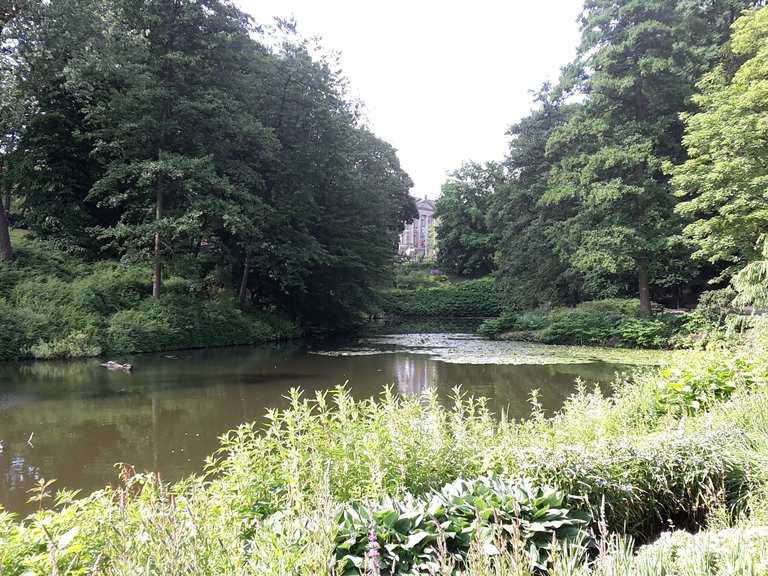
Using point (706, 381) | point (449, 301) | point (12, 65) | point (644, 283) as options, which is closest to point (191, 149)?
point (12, 65)

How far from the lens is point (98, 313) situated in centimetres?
1633

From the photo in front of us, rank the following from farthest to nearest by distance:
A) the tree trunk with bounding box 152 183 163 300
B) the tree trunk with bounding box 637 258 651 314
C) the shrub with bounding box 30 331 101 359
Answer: the tree trunk with bounding box 637 258 651 314 → the tree trunk with bounding box 152 183 163 300 → the shrub with bounding box 30 331 101 359

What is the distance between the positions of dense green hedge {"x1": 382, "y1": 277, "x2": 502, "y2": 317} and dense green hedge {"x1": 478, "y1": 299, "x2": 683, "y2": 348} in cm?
1753

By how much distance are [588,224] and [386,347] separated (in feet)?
27.7

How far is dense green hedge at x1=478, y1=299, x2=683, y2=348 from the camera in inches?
648

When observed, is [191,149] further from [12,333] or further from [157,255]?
[12,333]

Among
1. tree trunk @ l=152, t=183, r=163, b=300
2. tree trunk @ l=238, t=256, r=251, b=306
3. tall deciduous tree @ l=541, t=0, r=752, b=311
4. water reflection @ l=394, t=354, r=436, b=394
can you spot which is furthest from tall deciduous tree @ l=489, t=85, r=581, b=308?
tree trunk @ l=152, t=183, r=163, b=300

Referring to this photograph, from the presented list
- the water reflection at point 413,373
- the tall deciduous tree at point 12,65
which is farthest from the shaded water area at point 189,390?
the tall deciduous tree at point 12,65

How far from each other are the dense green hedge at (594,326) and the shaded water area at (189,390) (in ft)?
5.73

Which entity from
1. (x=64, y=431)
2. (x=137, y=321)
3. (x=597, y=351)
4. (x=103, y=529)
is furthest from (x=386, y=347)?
(x=103, y=529)

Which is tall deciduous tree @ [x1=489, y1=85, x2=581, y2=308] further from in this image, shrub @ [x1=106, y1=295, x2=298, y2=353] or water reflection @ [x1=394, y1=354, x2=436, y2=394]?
shrub @ [x1=106, y1=295, x2=298, y2=353]

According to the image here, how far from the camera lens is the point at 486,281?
1705 inches

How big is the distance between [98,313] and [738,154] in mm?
18695

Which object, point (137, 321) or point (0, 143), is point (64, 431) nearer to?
point (137, 321)
